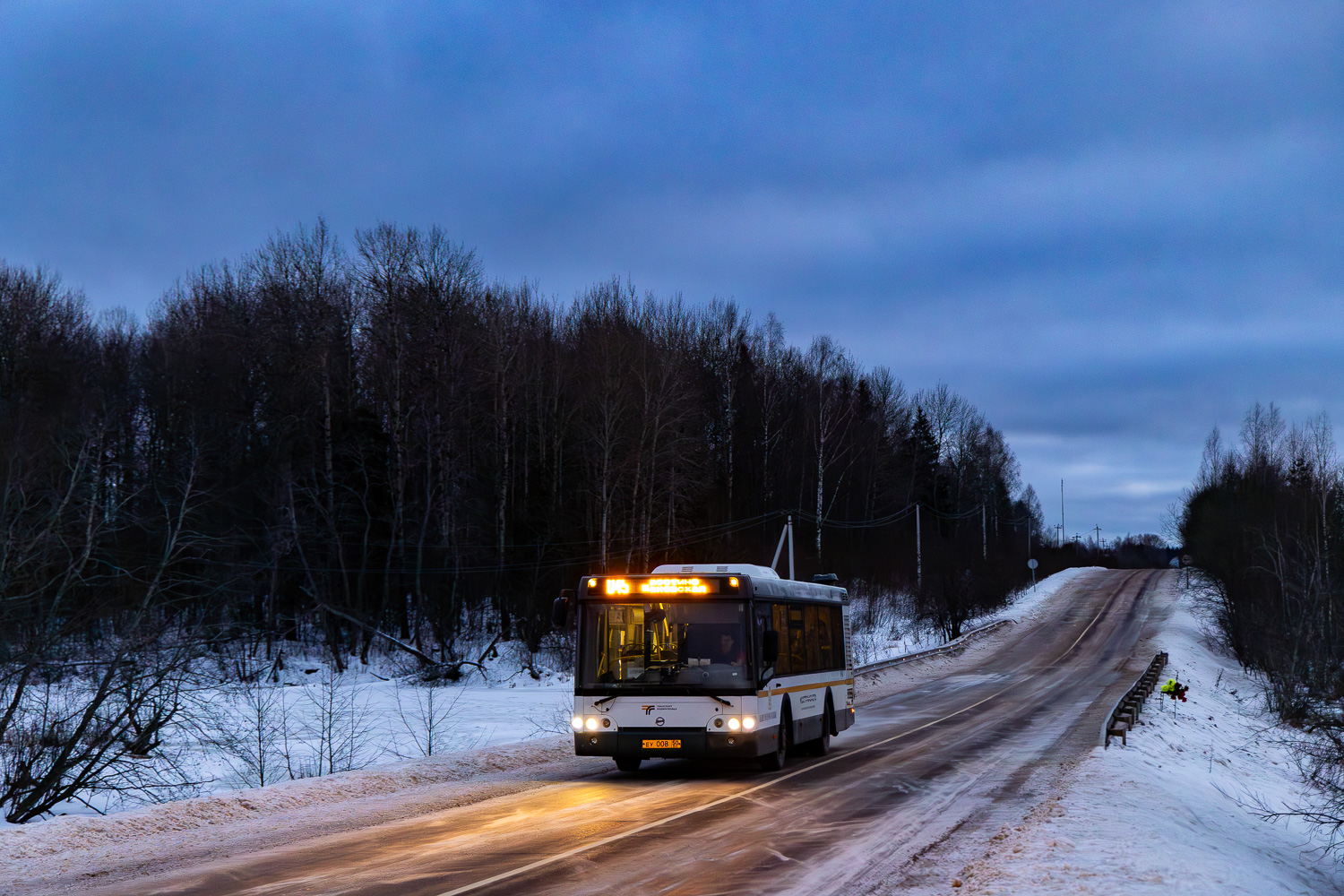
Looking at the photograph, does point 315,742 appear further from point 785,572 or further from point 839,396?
point 839,396

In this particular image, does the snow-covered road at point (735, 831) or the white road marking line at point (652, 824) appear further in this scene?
the snow-covered road at point (735, 831)

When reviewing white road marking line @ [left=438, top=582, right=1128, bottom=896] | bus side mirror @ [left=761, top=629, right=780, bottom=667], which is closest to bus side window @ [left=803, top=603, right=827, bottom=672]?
white road marking line @ [left=438, top=582, right=1128, bottom=896]

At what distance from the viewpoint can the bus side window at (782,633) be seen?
17248 millimetres

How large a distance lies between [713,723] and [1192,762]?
12.1 meters

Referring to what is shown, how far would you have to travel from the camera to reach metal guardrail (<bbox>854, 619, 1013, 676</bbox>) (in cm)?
4302

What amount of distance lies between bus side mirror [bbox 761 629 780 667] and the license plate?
173cm

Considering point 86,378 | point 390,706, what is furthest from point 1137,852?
point 86,378

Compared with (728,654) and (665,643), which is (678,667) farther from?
(728,654)

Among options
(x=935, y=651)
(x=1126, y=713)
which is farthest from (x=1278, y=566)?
(x=1126, y=713)

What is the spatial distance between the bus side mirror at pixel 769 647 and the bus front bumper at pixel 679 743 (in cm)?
103

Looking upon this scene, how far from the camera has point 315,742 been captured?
27.1 metres

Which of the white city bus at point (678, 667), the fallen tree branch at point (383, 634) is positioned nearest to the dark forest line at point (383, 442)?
the fallen tree branch at point (383, 634)

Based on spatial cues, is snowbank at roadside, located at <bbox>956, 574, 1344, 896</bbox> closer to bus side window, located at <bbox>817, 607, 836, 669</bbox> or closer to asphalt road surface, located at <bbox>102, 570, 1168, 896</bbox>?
asphalt road surface, located at <bbox>102, 570, 1168, 896</bbox>

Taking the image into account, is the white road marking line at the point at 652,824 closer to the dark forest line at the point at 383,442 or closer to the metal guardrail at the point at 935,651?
the metal guardrail at the point at 935,651
